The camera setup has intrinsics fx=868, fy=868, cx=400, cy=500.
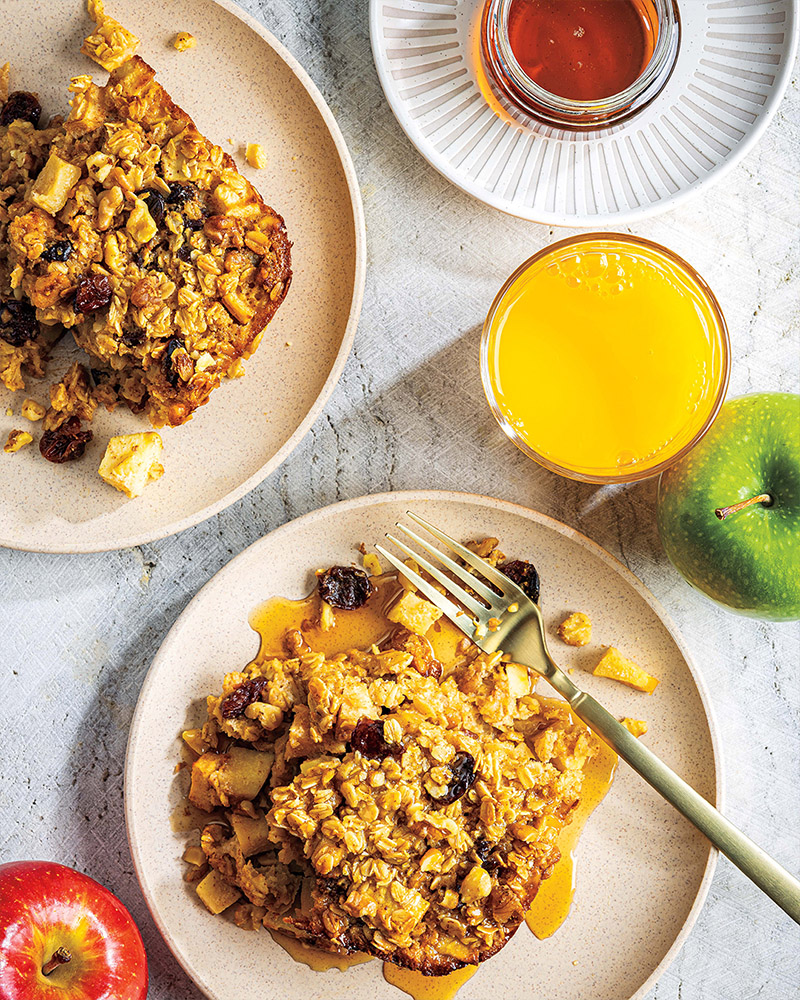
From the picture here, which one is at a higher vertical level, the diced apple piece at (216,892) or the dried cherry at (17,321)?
the dried cherry at (17,321)

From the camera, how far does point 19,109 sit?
1.91 metres

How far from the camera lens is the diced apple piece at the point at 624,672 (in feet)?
6.66

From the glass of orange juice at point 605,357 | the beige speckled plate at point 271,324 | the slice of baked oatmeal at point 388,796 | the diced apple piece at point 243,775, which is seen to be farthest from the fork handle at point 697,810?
the beige speckled plate at point 271,324

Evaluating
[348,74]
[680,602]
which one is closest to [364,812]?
[680,602]

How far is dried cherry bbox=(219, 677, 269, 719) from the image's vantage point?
1.95 metres

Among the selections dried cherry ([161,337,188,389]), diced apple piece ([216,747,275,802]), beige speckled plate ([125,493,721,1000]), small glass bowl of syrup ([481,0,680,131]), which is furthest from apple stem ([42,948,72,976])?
small glass bowl of syrup ([481,0,680,131])

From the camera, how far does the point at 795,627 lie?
219 centimetres

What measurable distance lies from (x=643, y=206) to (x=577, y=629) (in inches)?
40.0

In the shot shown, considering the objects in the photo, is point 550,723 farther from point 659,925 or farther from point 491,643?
point 659,925

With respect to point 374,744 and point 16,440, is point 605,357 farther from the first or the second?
point 16,440

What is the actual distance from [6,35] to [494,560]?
161 cm

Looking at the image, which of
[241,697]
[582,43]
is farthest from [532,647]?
[582,43]

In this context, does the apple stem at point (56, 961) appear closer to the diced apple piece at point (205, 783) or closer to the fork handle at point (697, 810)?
the diced apple piece at point (205, 783)

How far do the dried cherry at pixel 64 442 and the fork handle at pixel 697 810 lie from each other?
1322mm
